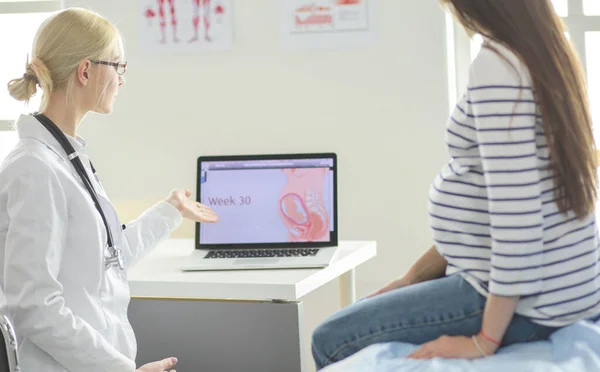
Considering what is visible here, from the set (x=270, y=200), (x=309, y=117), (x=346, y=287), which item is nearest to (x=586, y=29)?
(x=309, y=117)

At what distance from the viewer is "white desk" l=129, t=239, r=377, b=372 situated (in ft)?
6.08

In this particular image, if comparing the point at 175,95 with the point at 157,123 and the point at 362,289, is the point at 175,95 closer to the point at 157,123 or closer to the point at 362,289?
the point at 157,123

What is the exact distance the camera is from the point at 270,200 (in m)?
2.26

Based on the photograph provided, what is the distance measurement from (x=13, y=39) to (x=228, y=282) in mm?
2112

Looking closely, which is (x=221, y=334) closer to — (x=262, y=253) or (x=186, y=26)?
(x=262, y=253)

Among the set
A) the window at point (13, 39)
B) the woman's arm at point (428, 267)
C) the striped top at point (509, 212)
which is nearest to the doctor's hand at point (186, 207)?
the woman's arm at point (428, 267)

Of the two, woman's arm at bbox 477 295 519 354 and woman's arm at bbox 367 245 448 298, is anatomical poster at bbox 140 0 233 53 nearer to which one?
woman's arm at bbox 367 245 448 298

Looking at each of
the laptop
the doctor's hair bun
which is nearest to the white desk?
the laptop

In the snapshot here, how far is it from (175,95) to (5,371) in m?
1.85

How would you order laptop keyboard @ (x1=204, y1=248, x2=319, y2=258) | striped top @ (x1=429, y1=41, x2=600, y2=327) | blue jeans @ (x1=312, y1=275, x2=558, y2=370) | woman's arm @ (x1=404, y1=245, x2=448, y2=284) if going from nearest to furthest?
striped top @ (x1=429, y1=41, x2=600, y2=327), blue jeans @ (x1=312, y1=275, x2=558, y2=370), woman's arm @ (x1=404, y1=245, x2=448, y2=284), laptop keyboard @ (x1=204, y1=248, x2=319, y2=258)

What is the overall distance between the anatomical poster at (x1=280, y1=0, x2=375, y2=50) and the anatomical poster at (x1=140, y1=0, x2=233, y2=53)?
23 centimetres

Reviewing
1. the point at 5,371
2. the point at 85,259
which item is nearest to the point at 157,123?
the point at 85,259

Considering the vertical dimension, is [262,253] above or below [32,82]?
below

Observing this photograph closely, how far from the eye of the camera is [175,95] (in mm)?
3094
